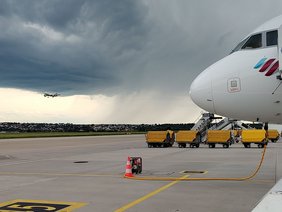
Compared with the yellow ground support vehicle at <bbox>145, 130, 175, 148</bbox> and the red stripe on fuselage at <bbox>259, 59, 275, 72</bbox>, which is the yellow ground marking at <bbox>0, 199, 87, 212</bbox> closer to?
the red stripe on fuselage at <bbox>259, 59, 275, 72</bbox>

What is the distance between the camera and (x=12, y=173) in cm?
1698

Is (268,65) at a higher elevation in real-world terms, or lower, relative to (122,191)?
higher

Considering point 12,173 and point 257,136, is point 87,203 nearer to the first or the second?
point 12,173

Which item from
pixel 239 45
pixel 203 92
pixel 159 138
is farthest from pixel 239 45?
pixel 159 138

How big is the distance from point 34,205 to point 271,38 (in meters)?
7.26

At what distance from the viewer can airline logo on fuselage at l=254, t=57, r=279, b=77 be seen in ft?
29.0

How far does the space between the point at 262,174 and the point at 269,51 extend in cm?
856

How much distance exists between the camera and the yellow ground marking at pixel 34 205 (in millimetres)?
9570

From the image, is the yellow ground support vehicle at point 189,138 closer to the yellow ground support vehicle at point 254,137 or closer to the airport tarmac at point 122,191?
the yellow ground support vehicle at point 254,137

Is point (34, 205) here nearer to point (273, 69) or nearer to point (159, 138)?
point (273, 69)

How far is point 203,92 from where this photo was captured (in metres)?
9.73

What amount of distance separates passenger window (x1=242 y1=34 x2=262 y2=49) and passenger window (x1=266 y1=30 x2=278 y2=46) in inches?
7.9

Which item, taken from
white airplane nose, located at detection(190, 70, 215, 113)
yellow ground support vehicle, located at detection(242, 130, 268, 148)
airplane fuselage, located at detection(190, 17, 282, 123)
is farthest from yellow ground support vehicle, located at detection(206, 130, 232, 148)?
white airplane nose, located at detection(190, 70, 215, 113)

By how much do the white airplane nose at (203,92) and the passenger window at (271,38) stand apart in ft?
5.37
